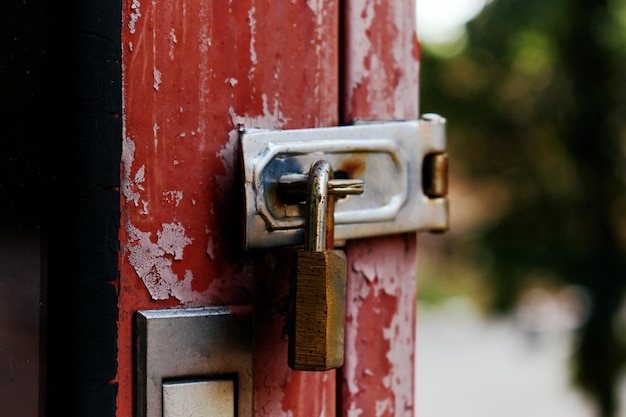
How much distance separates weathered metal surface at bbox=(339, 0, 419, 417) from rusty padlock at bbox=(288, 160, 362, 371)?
0.08 m

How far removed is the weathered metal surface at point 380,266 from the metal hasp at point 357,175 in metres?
0.02

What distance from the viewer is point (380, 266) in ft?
1.76

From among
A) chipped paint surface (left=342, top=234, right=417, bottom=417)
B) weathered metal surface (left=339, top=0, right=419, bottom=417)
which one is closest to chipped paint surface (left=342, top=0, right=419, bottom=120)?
weathered metal surface (left=339, top=0, right=419, bottom=417)

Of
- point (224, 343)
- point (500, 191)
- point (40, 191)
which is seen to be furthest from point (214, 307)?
point (500, 191)

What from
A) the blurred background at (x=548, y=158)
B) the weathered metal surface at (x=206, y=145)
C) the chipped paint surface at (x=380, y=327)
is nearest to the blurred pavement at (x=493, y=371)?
the blurred background at (x=548, y=158)

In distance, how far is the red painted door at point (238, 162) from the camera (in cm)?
45

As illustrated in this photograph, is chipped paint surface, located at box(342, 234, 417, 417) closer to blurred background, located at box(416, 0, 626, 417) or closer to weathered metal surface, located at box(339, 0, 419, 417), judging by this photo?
weathered metal surface, located at box(339, 0, 419, 417)

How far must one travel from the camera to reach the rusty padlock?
0.44 meters

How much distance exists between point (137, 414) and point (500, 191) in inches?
143

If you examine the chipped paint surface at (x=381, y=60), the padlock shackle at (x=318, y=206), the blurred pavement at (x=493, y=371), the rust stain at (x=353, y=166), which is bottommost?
the blurred pavement at (x=493, y=371)

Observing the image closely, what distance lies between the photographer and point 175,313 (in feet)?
1.48

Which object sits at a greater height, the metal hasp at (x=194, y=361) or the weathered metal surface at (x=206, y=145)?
the weathered metal surface at (x=206, y=145)

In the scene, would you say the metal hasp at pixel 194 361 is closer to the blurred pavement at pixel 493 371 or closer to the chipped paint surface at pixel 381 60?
the chipped paint surface at pixel 381 60

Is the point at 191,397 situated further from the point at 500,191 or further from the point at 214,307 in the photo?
the point at 500,191
